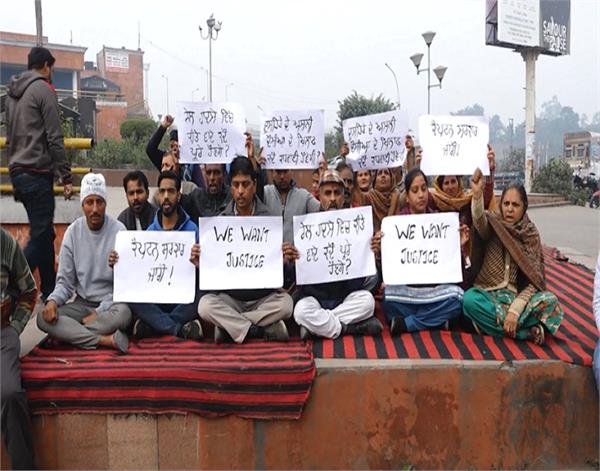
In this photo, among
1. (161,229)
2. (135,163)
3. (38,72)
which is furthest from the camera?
(135,163)

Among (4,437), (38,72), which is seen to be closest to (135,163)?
(38,72)

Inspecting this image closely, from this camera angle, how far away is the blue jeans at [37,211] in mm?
4504

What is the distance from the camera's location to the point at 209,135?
4809 mm

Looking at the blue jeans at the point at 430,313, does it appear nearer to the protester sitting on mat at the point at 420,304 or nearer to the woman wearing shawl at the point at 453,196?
the protester sitting on mat at the point at 420,304

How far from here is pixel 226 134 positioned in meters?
4.81

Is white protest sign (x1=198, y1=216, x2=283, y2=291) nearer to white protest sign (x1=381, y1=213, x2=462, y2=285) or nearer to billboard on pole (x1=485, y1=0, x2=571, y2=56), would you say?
white protest sign (x1=381, y1=213, x2=462, y2=285)

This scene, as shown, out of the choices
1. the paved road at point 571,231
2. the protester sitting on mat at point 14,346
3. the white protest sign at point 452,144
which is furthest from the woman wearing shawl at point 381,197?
the paved road at point 571,231

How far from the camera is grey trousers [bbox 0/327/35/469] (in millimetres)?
3045

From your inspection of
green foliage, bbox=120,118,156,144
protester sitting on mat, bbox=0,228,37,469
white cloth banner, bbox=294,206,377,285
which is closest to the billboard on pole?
green foliage, bbox=120,118,156,144

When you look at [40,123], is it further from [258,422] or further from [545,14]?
[545,14]

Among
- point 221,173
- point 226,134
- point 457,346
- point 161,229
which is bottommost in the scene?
point 457,346

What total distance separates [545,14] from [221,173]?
3501cm

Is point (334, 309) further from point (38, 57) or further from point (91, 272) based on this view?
point (38, 57)

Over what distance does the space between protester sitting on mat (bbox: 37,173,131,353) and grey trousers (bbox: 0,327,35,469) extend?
0.58 meters
